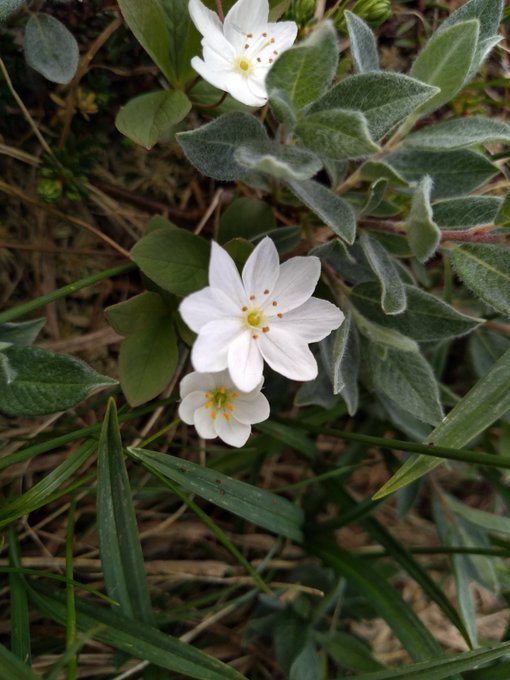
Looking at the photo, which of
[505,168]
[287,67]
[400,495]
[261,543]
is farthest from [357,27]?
[261,543]

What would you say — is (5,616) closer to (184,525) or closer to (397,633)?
(184,525)

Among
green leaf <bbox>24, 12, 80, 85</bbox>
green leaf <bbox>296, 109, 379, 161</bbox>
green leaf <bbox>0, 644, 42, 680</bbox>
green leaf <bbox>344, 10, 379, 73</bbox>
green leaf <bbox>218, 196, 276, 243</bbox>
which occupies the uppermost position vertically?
green leaf <bbox>24, 12, 80, 85</bbox>

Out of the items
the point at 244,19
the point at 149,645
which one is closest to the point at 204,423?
the point at 149,645

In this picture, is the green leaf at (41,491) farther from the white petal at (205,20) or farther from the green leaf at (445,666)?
the white petal at (205,20)

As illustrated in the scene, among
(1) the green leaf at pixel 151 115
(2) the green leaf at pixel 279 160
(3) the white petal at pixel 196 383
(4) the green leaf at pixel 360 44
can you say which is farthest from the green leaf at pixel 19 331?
(4) the green leaf at pixel 360 44

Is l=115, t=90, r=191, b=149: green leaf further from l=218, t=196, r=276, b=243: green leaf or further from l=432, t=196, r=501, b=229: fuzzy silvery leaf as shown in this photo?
l=432, t=196, r=501, b=229: fuzzy silvery leaf

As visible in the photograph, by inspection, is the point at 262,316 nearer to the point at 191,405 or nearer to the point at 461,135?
the point at 191,405

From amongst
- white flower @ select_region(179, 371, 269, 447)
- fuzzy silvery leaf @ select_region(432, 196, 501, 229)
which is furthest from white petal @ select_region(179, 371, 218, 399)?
fuzzy silvery leaf @ select_region(432, 196, 501, 229)
